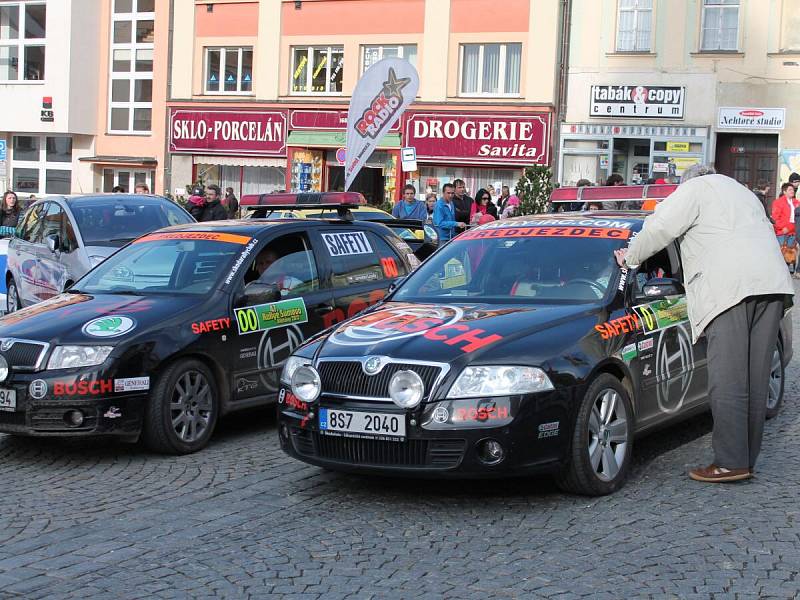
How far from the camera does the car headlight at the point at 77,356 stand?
7492 millimetres

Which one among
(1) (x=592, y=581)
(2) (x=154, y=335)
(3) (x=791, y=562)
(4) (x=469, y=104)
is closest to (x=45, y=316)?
(2) (x=154, y=335)

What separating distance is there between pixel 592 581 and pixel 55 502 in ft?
10.7

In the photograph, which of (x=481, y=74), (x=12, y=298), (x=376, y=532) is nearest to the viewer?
(x=376, y=532)

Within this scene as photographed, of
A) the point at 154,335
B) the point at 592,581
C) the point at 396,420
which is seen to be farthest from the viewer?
the point at 154,335

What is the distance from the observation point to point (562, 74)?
1219 inches

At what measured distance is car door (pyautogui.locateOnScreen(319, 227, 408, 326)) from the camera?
9.34 meters

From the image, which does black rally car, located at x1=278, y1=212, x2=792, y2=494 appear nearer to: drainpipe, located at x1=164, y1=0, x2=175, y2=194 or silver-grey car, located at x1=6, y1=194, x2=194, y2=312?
silver-grey car, located at x1=6, y1=194, x2=194, y2=312

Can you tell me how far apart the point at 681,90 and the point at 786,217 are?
761 centimetres

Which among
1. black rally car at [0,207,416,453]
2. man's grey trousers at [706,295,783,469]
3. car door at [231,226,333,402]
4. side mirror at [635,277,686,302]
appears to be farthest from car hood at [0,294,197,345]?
man's grey trousers at [706,295,783,469]

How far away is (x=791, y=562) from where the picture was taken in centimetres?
535

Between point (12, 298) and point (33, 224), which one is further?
point (12, 298)

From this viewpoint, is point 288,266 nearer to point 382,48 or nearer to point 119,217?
point 119,217

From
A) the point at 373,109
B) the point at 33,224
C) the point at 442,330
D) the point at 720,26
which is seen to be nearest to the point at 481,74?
the point at 720,26

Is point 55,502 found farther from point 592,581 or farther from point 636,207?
point 636,207
